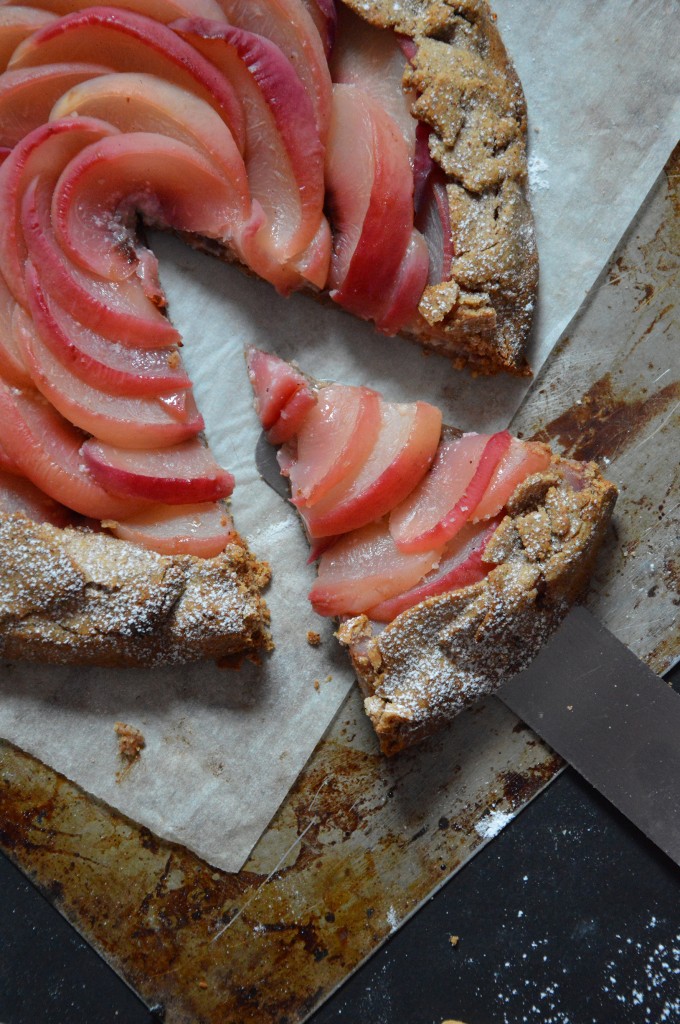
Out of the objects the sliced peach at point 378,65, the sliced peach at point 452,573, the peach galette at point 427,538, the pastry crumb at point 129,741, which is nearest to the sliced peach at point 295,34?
the sliced peach at point 378,65

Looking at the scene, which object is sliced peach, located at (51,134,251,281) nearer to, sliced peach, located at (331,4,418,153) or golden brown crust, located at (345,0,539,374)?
sliced peach, located at (331,4,418,153)

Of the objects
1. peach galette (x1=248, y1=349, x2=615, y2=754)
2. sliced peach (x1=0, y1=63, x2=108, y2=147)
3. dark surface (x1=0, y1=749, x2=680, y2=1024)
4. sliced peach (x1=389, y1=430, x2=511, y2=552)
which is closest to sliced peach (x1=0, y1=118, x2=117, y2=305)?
sliced peach (x1=0, y1=63, x2=108, y2=147)

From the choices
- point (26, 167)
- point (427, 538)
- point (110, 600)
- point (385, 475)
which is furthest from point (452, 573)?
point (26, 167)

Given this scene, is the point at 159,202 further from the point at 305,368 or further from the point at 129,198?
the point at 305,368

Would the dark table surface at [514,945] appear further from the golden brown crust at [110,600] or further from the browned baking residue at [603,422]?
the browned baking residue at [603,422]

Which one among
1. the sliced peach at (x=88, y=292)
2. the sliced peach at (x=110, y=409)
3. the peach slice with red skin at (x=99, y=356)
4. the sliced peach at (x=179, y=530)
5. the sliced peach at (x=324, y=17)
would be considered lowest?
the sliced peach at (x=179, y=530)

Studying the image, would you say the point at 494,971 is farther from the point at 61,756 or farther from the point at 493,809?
the point at 61,756
